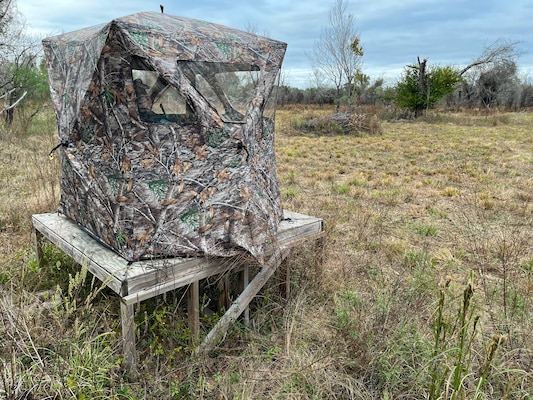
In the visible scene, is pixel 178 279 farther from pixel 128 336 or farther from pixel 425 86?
pixel 425 86

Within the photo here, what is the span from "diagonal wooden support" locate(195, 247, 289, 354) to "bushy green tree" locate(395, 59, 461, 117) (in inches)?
886

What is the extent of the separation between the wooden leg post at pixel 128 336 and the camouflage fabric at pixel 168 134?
0.35 m

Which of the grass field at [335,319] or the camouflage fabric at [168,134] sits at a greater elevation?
the camouflage fabric at [168,134]

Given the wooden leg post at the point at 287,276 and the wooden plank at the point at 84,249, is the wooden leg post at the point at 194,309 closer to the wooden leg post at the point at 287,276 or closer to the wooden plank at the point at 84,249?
the wooden plank at the point at 84,249

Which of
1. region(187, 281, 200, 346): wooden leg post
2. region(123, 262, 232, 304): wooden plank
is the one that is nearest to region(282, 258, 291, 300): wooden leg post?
region(123, 262, 232, 304): wooden plank

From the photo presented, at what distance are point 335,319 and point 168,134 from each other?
1704 millimetres

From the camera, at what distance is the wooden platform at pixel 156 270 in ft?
7.61

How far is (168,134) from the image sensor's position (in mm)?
2490

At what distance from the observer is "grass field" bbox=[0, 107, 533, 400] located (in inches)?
81.7

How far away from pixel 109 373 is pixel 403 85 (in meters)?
24.4

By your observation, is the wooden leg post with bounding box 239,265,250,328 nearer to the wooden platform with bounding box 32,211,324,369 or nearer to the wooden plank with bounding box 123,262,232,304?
the wooden platform with bounding box 32,211,324,369

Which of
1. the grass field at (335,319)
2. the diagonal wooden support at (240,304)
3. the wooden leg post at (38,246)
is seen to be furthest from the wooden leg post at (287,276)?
the wooden leg post at (38,246)

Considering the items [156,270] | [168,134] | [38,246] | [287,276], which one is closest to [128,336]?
[156,270]

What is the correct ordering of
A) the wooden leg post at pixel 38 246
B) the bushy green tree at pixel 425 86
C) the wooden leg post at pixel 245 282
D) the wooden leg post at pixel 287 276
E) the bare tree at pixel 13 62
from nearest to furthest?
1. the wooden leg post at pixel 245 282
2. the wooden leg post at pixel 287 276
3. the wooden leg post at pixel 38 246
4. the bare tree at pixel 13 62
5. the bushy green tree at pixel 425 86
